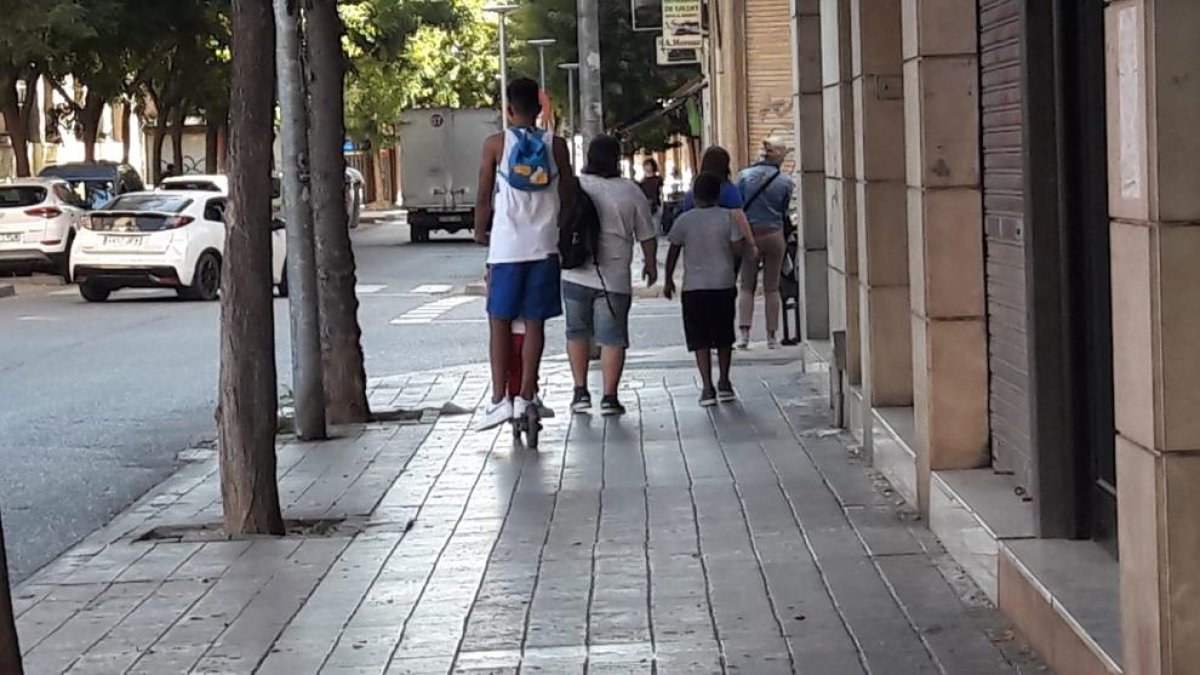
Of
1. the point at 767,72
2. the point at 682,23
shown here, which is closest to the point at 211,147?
the point at 682,23

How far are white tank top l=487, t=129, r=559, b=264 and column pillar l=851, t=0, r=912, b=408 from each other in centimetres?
186

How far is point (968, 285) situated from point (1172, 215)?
3.50 m

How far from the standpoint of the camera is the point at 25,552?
893 centimetres

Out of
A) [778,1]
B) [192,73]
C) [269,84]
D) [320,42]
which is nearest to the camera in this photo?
[269,84]

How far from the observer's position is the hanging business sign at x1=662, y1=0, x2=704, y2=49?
34.8 m

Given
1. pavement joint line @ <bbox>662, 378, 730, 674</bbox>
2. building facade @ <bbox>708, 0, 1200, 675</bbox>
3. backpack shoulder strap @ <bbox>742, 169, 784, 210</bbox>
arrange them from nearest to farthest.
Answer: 1. building facade @ <bbox>708, 0, 1200, 675</bbox>
2. pavement joint line @ <bbox>662, 378, 730, 674</bbox>
3. backpack shoulder strap @ <bbox>742, 169, 784, 210</bbox>

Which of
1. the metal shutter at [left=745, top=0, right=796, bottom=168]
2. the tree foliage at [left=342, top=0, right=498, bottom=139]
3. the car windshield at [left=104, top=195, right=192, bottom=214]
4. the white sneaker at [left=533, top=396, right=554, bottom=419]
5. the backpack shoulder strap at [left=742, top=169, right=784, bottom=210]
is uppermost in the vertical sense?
the tree foliage at [left=342, top=0, right=498, bottom=139]

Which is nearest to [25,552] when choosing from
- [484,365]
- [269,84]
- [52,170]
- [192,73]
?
[269,84]

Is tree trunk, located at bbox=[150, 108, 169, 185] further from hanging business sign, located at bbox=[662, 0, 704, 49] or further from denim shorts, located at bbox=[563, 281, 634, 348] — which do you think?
denim shorts, located at bbox=[563, 281, 634, 348]

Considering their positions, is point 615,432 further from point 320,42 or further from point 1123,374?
point 1123,374

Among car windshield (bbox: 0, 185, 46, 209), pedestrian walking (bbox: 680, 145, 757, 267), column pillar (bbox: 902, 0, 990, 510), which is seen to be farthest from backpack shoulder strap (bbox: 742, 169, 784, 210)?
car windshield (bbox: 0, 185, 46, 209)

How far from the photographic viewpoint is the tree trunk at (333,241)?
12.6m

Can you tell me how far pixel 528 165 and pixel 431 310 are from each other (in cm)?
1384

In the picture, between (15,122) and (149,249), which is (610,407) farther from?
(15,122)
